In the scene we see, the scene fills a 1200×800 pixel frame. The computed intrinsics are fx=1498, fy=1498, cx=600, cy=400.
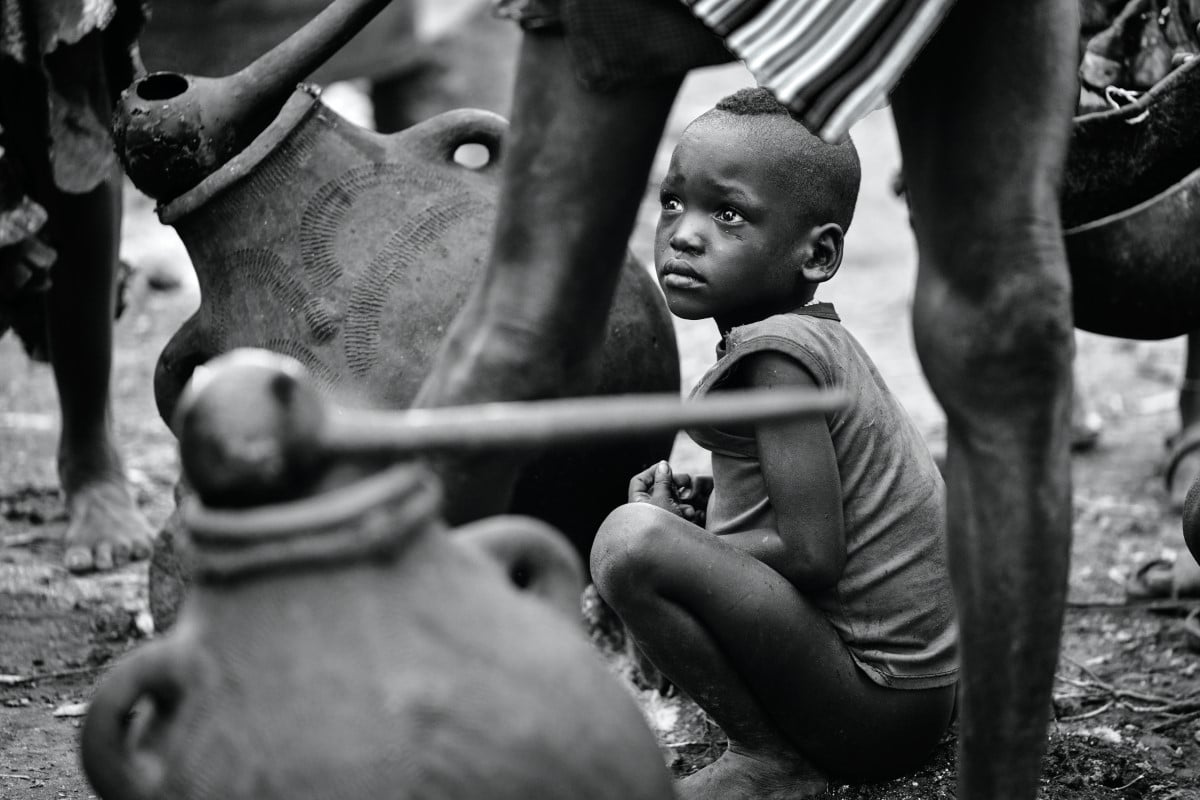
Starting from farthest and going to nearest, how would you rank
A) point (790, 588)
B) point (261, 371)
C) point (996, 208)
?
point (790, 588)
point (996, 208)
point (261, 371)

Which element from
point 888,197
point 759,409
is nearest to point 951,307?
point 759,409

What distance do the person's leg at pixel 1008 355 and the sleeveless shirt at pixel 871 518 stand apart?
0.62 metres

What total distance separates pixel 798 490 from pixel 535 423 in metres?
1.02

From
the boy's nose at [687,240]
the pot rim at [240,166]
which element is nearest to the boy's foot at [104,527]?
the pot rim at [240,166]

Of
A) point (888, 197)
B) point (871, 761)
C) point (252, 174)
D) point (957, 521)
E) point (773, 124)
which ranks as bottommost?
point (888, 197)

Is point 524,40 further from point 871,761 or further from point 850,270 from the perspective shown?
point 850,270

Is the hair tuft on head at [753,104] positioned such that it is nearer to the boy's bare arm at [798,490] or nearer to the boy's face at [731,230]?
the boy's face at [731,230]

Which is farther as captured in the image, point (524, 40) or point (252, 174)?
point (252, 174)

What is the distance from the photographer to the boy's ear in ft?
8.60

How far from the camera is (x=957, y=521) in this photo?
6.05 feet

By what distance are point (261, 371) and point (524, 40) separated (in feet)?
2.16

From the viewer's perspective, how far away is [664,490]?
2.68 meters

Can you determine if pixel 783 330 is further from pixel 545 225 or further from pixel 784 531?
pixel 545 225

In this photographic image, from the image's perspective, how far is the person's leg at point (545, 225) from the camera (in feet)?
6.01
